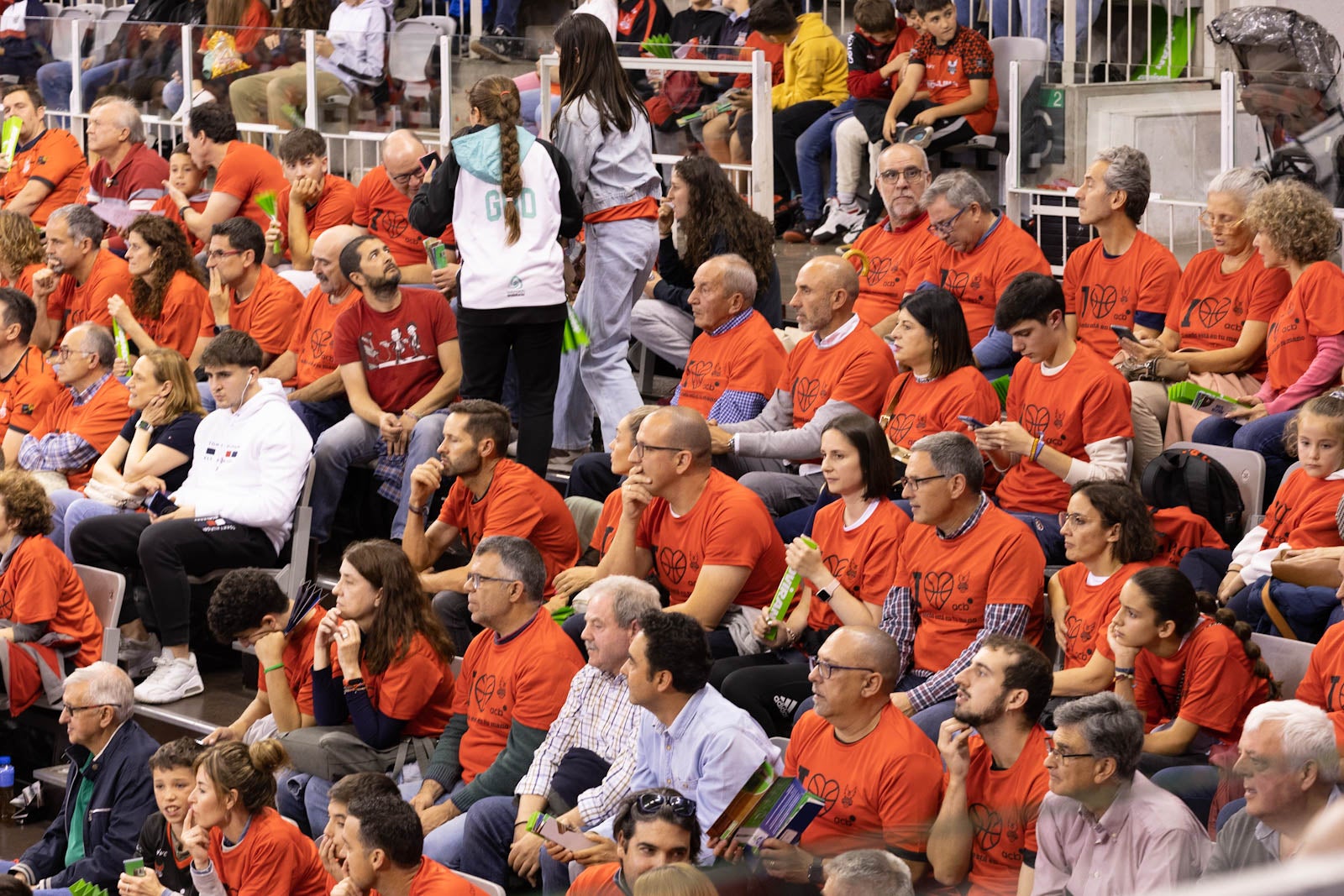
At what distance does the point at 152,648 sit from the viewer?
6.54 meters

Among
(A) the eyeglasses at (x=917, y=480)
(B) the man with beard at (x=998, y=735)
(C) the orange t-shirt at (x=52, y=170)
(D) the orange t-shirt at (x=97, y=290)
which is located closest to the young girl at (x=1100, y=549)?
(A) the eyeglasses at (x=917, y=480)

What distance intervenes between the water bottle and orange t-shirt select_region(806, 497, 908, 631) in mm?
3179

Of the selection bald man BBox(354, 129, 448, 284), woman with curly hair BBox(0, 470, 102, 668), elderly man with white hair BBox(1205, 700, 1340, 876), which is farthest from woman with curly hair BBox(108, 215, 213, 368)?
elderly man with white hair BBox(1205, 700, 1340, 876)

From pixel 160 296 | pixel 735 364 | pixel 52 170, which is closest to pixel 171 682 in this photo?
pixel 160 296

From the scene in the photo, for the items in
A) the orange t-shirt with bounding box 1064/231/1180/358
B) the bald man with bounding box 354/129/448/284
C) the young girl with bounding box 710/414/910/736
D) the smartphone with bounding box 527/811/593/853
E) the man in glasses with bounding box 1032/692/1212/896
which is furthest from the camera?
the bald man with bounding box 354/129/448/284

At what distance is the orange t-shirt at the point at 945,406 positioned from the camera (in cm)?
526

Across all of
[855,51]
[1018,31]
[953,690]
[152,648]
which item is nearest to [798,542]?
[953,690]

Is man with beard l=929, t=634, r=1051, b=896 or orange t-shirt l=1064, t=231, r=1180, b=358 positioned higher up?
orange t-shirt l=1064, t=231, r=1180, b=358

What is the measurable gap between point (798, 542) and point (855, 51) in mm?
4459

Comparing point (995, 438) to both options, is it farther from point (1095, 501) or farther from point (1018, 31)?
point (1018, 31)

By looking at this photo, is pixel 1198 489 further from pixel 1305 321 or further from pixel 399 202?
pixel 399 202

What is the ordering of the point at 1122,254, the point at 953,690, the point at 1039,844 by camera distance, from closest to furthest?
the point at 1039,844
the point at 953,690
the point at 1122,254

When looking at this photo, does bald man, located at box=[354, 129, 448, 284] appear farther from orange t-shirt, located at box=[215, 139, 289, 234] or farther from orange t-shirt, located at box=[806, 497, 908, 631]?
orange t-shirt, located at box=[806, 497, 908, 631]

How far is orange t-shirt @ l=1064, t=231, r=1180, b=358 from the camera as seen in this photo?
5.88 m
